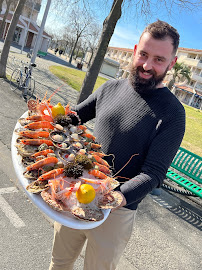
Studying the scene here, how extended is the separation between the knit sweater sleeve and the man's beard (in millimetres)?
367

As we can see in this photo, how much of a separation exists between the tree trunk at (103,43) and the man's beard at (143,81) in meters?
6.60

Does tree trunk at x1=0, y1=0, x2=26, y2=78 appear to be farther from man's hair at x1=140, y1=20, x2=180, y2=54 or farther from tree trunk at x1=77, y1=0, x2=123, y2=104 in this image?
man's hair at x1=140, y1=20, x2=180, y2=54

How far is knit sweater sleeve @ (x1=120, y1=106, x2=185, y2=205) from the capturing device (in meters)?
1.76

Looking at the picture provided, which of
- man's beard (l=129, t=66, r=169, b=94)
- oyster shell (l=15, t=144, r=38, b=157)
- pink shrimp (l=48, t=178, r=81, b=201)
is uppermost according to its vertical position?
man's beard (l=129, t=66, r=169, b=94)

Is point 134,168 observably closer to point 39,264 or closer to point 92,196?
point 92,196

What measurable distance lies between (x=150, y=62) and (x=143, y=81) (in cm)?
17

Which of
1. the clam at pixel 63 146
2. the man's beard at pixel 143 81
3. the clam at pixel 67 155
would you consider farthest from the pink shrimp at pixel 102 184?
the man's beard at pixel 143 81

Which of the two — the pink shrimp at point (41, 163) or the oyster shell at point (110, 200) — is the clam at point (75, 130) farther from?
the oyster shell at point (110, 200)

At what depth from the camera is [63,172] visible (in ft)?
5.49

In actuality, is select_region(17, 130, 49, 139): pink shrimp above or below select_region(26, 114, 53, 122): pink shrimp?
below

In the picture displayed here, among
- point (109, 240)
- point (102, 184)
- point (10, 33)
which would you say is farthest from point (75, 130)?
point (10, 33)

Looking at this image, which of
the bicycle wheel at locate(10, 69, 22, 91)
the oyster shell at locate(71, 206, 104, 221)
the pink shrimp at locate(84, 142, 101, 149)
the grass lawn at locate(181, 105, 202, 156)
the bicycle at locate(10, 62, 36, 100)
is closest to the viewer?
the oyster shell at locate(71, 206, 104, 221)

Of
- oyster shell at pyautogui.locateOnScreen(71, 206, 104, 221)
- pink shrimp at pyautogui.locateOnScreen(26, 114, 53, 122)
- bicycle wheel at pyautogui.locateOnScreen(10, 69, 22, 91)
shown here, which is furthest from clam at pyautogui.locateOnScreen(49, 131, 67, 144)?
bicycle wheel at pyautogui.locateOnScreen(10, 69, 22, 91)

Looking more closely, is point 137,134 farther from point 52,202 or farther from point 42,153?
point 52,202
